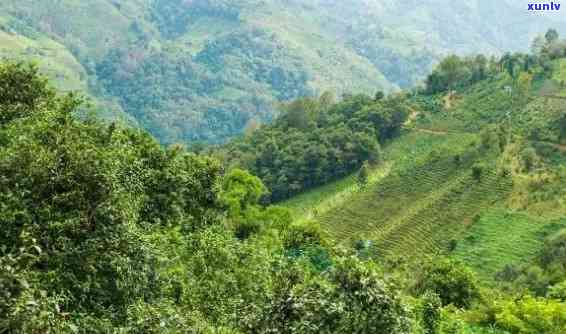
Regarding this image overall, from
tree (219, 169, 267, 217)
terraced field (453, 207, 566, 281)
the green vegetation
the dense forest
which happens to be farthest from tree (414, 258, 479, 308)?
the green vegetation

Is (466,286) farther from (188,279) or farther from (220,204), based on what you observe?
(188,279)

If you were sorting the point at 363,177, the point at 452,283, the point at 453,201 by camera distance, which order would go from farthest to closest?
1. the point at 363,177
2. the point at 453,201
3. the point at 452,283

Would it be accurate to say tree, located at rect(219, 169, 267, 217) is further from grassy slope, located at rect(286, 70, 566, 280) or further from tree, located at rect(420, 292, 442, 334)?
tree, located at rect(420, 292, 442, 334)

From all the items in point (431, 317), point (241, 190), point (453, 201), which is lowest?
point (453, 201)

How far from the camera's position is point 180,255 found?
1689 centimetres

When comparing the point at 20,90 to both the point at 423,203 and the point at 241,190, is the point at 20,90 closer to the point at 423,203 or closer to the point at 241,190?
the point at 241,190

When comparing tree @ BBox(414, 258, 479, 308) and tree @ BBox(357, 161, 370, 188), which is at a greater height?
tree @ BBox(414, 258, 479, 308)

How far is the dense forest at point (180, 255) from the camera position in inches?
395

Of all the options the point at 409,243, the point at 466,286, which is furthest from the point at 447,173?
the point at 466,286

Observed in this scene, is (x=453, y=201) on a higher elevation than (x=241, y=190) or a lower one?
lower

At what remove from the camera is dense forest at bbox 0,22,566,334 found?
10.0m

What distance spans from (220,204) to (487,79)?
58.2 m

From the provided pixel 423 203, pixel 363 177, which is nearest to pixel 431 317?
pixel 423 203

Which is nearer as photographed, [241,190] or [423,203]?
[241,190]
